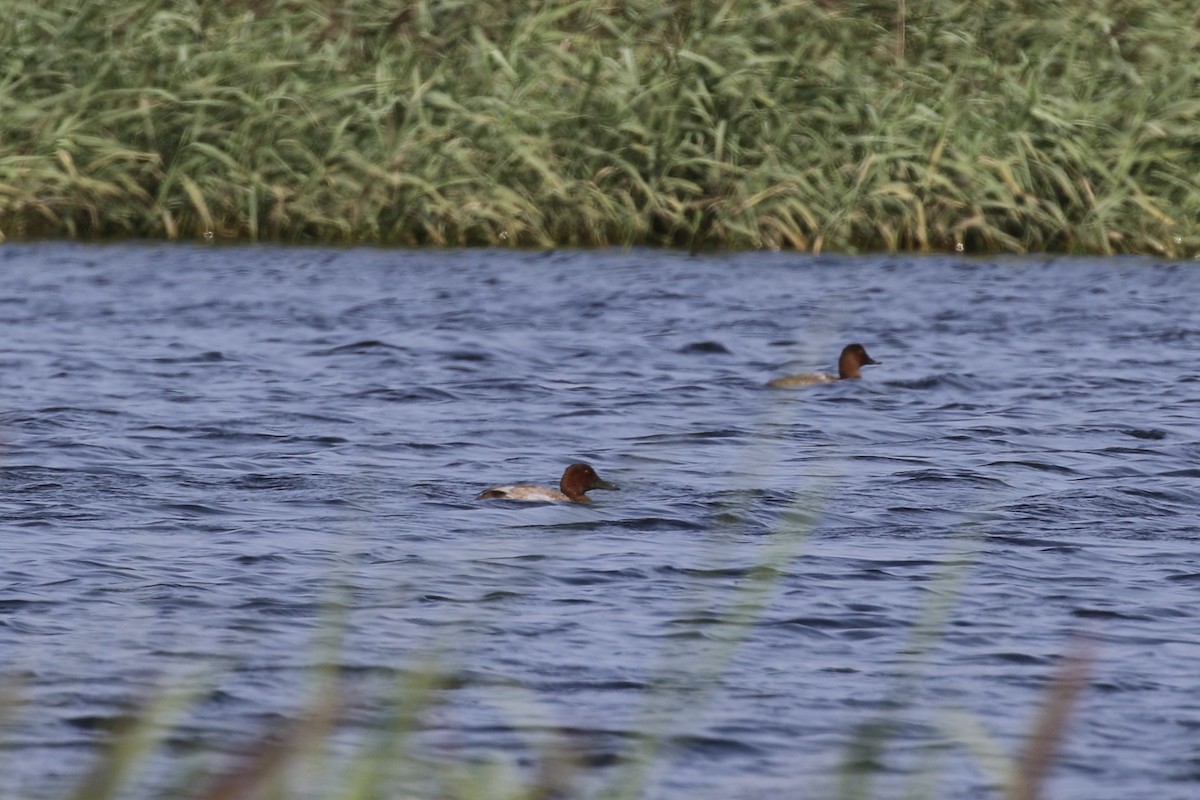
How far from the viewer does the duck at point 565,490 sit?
8.55 meters

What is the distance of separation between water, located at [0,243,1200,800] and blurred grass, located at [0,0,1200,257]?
674mm

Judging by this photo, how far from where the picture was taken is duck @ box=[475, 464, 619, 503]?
855cm

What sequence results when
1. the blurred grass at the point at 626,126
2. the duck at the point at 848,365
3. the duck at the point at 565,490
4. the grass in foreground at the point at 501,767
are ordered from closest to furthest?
the grass in foreground at the point at 501,767 < the duck at the point at 565,490 < the duck at the point at 848,365 < the blurred grass at the point at 626,126

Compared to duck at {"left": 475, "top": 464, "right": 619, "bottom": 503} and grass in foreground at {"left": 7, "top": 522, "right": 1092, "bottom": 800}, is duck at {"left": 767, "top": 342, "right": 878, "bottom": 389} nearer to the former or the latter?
duck at {"left": 475, "top": 464, "right": 619, "bottom": 503}

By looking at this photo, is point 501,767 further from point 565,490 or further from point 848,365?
point 848,365

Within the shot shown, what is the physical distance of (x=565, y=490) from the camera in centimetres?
875

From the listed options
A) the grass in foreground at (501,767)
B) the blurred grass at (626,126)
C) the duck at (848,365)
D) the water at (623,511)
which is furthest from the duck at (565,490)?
the blurred grass at (626,126)

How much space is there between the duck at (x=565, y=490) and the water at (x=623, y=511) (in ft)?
0.20

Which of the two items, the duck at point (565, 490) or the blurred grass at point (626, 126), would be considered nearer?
the duck at point (565, 490)

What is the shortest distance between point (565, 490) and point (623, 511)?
0.84ft

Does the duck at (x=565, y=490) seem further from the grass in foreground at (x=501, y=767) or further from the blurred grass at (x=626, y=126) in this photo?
the blurred grass at (x=626, y=126)

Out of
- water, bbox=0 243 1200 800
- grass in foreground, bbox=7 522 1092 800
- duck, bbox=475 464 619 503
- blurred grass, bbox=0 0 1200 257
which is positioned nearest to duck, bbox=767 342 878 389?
water, bbox=0 243 1200 800

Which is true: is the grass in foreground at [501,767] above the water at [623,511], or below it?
above

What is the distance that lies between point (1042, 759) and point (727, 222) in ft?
48.6
